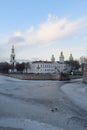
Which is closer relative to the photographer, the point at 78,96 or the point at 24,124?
the point at 24,124

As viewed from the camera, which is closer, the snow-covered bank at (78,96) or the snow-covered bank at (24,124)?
the snow-covered bank at (24,124)

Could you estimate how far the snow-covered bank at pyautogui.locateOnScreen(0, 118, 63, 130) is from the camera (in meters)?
12.6

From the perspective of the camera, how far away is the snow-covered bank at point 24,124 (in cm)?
1264

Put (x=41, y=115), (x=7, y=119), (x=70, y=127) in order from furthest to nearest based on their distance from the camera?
(x=41, y=115) < (x=7, y=119) < (x=70, y=127)

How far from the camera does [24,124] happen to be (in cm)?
1335

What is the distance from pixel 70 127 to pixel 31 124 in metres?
1.74

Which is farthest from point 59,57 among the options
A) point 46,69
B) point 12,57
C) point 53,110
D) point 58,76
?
point 53,110

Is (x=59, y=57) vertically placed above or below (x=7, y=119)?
above

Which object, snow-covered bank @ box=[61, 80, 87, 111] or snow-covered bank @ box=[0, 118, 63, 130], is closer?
snow-covered bank @ box=[0, 118, 63, 130]

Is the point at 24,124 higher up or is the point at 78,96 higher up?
the point at 78,96

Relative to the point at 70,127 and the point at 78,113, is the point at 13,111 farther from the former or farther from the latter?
the point at 70,127

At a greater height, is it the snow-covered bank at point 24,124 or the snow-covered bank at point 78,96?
the snow-covered bank at point 78,96

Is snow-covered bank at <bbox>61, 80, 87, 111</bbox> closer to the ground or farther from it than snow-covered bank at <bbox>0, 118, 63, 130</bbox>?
farther from it

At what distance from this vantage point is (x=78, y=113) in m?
17.3
